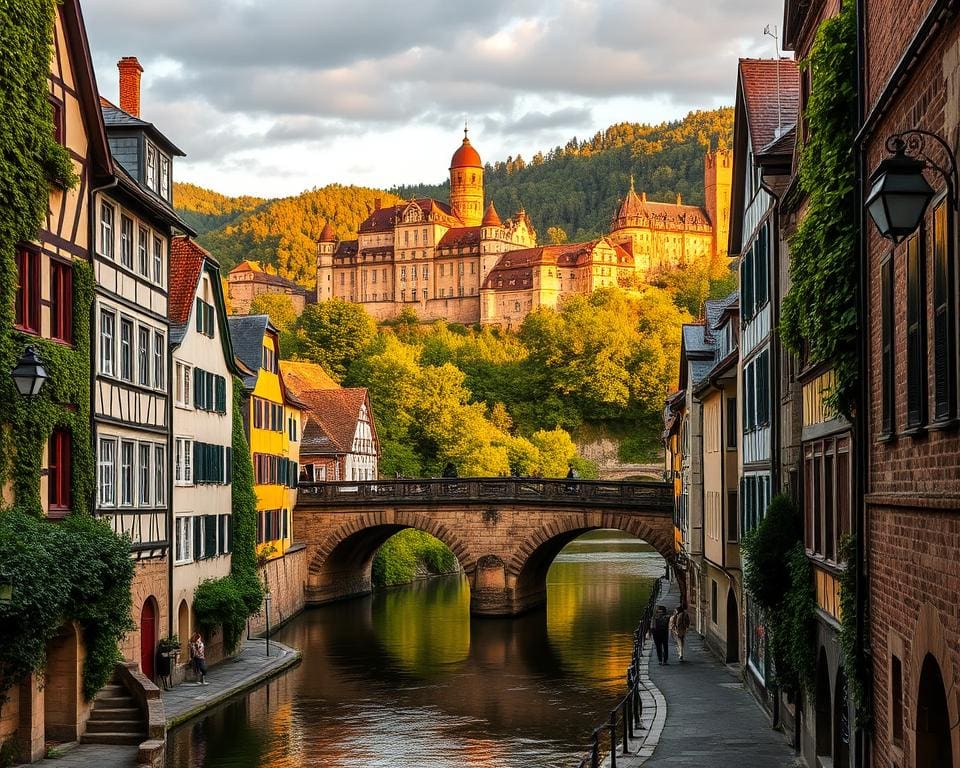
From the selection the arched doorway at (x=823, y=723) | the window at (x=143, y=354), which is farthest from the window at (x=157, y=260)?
the arched doorway at (x=823, y=723)

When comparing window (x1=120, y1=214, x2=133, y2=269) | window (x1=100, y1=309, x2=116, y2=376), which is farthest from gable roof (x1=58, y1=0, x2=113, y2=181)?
window (x1=100, y1=309, x2=116, y2=376)

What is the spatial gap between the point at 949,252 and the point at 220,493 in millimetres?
31488

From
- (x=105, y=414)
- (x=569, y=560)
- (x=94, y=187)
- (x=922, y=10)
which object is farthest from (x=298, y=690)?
(x=569, y=560)

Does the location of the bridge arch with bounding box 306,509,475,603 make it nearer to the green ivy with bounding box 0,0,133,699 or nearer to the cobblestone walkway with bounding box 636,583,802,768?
the cobblestone walkway with bounding box 636,583,802,768

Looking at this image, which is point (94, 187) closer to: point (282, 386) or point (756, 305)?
point (756, 305)

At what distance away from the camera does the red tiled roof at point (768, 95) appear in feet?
86.0

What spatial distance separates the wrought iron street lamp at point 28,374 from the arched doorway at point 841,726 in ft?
38.6

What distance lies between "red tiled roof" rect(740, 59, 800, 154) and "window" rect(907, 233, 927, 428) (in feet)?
50.8

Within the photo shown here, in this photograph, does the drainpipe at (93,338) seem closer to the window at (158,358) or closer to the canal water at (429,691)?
the window at (158,358)

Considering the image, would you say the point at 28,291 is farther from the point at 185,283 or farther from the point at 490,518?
the point at 490,518

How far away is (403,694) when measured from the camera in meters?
36.7

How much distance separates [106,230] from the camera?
27.8 m

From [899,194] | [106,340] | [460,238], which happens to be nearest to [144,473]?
[106,340]

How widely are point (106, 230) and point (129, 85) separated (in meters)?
9.24
